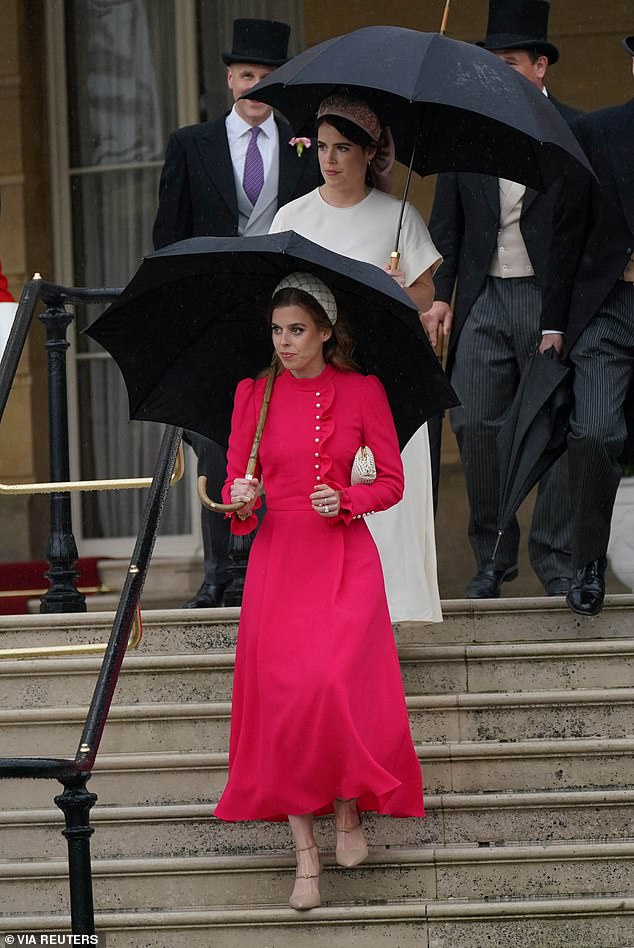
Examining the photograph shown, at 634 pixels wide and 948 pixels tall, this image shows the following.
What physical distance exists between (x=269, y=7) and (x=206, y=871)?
6034 millimetres

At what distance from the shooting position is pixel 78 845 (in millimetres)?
4078

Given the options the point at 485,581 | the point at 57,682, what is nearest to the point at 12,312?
the point at 57,682

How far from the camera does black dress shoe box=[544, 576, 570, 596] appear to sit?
20.9ft

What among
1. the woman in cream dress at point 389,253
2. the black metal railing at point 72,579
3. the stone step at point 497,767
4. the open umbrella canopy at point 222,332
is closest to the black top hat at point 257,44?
the black metal railing at point 72,579

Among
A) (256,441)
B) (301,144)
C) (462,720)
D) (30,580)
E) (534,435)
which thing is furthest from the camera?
(30,580)

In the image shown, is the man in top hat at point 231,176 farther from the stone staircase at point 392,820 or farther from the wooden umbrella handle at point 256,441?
the wooden umbrella handle at point 256,441

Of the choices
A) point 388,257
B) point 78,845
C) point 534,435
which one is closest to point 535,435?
point 534,435

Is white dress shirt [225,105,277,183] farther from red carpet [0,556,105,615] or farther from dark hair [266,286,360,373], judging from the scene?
red carpet [0,556,105,615]

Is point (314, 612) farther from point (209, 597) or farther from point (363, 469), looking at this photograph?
point (209, 597)

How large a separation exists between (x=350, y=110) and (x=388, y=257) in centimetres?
58

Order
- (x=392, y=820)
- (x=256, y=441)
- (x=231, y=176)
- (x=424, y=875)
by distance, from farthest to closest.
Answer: (x=231, y=176) → (x=392, y=820) → (x=424, y=875) → (x=256, y=441)

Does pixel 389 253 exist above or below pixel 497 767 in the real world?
above

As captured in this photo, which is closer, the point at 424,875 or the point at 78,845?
the point at 78,845

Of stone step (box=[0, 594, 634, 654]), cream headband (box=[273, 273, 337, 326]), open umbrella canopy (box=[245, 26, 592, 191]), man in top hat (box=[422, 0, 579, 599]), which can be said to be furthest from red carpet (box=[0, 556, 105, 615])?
cream headband (box=[273, 273, 337, 326])
